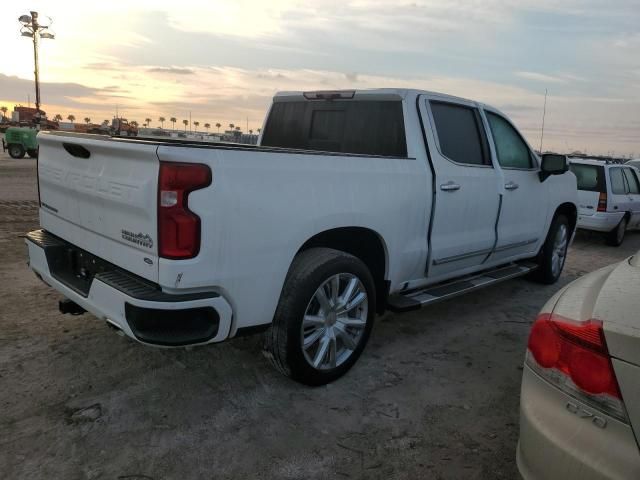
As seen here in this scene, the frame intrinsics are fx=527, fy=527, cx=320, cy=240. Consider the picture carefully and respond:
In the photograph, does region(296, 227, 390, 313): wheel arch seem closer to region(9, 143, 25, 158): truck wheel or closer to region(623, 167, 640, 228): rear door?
region(623, 167, 640, 228): rear door

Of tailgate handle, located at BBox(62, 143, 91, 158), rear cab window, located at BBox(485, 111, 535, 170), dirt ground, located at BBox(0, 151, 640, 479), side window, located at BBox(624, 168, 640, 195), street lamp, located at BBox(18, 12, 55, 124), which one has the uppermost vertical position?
street lamp, located at BBox(18, 12, 55, 124)

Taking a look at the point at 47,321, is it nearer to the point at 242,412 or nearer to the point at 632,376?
the point at 242,412

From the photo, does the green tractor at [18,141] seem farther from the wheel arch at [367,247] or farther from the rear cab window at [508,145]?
the wheel arch at [367,247]

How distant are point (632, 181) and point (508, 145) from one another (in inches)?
288

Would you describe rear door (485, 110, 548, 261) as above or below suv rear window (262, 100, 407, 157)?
below

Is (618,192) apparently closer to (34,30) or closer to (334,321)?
(334,321)

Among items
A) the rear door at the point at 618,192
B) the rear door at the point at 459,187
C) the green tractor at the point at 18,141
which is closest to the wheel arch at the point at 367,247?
the rear door at the point at 459,187

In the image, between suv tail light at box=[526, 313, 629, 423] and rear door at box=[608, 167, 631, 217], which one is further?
rear door at box=[608, 167, 631, 217]

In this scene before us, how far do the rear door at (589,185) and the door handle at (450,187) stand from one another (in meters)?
6.93

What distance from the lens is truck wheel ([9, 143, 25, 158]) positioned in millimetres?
25047

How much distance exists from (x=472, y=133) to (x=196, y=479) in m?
3.68

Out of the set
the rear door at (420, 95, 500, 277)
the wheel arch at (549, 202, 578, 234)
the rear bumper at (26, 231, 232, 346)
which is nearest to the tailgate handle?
the rear bumper at (26, 231, 232, 346)

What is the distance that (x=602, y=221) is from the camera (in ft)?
32.5

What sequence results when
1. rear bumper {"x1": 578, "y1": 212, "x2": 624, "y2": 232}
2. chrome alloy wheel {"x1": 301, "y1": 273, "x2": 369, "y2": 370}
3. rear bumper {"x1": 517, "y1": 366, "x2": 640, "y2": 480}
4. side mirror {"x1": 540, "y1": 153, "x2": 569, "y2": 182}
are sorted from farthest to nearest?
1. rear bumper {"x1": 578, "y1": 212, "x2": 624, "y2": 232}
2. side mirror {"x1": 540, "y1": 153, "x2": 569, "y2": 182}
3. chrome alloy wheel {"x1": 301, "y1": 273, "x2": 369, "y2": 370}
4. rear bumper {"x1": 517, "y1": 366, "x2": 640, "y2": 480}
